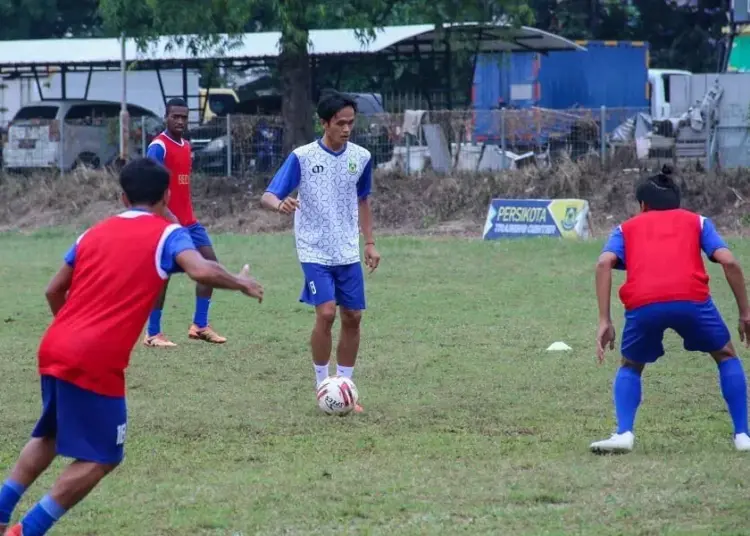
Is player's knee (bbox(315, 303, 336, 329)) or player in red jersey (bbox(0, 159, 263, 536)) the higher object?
player in red jersey (bbox(0, 159, 263, 536))

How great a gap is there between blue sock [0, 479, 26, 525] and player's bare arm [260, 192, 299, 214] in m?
3.10

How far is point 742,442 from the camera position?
7457mm

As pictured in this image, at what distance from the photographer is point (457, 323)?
13406mm

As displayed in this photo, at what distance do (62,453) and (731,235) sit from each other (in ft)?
62.3

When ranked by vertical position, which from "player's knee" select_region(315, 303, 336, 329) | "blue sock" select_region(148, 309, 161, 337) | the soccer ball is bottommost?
"blue sock" select_region(148, 309, 161, 337)

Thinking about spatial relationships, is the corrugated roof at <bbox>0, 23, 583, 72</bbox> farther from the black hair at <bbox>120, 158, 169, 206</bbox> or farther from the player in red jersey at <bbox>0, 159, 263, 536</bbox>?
the player in red jersey at <bbox>0, 159, 263, 536</bbox>

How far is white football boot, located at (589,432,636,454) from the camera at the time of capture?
7.42 meters

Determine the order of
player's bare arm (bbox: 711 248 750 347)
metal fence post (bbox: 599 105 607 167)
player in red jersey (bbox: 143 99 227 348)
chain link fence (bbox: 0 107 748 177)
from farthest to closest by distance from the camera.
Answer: chain link fence (bbox: 0 107 748 177), metal fence post (bbox: 599 105 607 167), player in red jersey (bbox: 143 99 227 348), player's bare arm (bbox: 711 248 750 347)

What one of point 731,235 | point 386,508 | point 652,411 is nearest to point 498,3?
point 731,235

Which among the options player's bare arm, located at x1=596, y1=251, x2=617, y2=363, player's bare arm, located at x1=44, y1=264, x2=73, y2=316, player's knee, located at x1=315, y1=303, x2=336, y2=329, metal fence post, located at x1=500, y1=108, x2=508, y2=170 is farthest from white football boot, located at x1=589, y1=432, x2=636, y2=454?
metal fence post, located at x1=500, y1=108, x2=508, y2=170

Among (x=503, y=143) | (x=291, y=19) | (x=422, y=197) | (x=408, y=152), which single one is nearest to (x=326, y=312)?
→ (x=422, y=197)

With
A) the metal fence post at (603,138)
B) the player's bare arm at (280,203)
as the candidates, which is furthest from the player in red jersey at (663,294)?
the metal fence post at (603,138)

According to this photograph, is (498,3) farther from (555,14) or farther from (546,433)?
(546,433)

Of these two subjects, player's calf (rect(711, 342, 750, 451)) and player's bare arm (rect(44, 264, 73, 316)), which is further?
player's calf (rect(711, 342, 750, 451))
